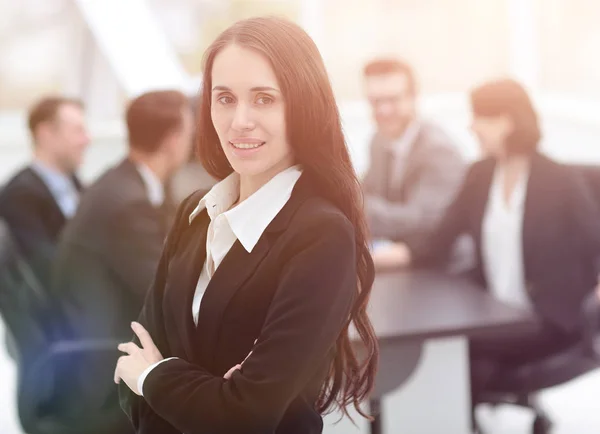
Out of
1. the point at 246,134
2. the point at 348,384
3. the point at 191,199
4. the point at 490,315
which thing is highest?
the point at 246,134

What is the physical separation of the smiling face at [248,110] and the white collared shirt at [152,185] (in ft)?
4.30

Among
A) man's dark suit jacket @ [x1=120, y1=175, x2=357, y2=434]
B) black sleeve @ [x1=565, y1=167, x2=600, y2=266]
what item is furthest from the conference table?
man's dark suit jacket @ [x1=120, y1=175, x2=357, y2=434]

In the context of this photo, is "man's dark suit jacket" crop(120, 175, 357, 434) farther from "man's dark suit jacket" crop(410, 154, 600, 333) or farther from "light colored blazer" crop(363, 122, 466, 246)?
"light colored blazer" crop(363, 122, 466, 246)

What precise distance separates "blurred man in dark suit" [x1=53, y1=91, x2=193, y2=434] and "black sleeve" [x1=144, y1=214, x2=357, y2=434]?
120cm

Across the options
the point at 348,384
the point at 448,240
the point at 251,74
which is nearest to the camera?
the point at 251,74

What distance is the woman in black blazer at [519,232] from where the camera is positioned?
102 inches

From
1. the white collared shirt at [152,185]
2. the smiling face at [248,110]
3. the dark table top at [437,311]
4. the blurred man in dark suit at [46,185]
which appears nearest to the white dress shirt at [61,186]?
the blurred man in dark suit at [46,185]

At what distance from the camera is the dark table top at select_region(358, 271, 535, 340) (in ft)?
6.87

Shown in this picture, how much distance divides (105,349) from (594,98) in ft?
14.4

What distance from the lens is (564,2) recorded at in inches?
236

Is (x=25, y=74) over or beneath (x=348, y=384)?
over

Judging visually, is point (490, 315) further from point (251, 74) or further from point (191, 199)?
point (251, 74)

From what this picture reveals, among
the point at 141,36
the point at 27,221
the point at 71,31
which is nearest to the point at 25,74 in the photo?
the point at 71,31

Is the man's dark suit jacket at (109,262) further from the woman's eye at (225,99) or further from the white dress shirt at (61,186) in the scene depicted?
the woman's eye at (225,99)
